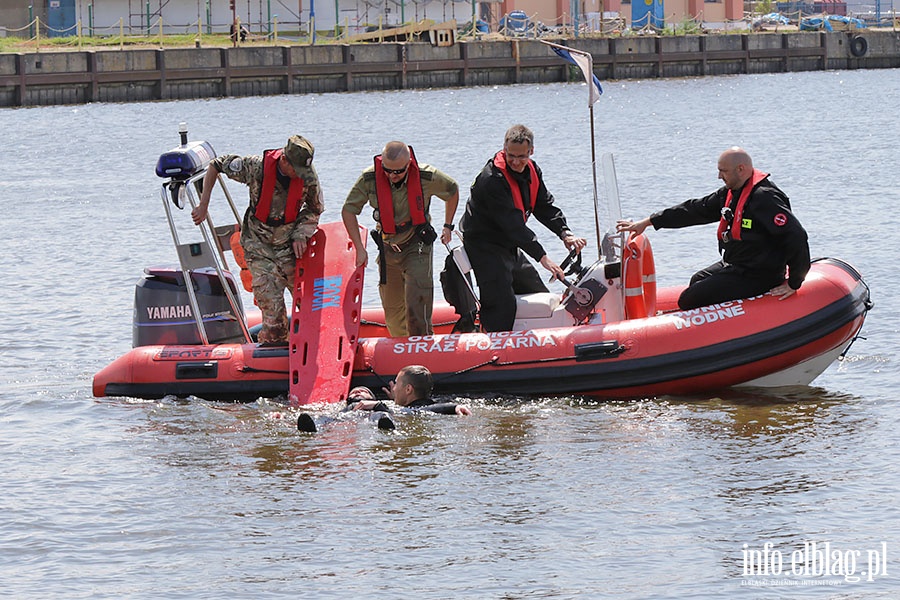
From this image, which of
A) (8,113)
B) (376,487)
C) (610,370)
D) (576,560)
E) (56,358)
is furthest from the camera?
(8,113)

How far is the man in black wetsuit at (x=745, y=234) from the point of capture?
24.3 feet

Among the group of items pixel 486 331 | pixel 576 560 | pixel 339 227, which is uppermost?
pixel 339 227

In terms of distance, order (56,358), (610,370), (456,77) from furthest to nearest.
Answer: (456,77)
(56,358)
(610,370)

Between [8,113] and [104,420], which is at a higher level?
[8,113]

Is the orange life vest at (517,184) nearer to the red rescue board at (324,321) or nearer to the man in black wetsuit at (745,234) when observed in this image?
the man in black wetsuit at (745,234)

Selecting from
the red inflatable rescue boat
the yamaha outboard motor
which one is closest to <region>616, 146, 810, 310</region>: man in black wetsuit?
the red inflatable rescue boat

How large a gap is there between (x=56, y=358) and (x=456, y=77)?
108ft

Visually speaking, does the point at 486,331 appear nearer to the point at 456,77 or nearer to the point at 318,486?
the point at 318,486

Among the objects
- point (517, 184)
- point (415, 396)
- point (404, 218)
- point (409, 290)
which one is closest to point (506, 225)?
point (517, 184)

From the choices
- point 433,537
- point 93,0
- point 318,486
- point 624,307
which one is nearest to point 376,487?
point 318,486

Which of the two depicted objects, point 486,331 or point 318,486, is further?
point 486,331

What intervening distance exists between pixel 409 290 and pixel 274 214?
88 cm

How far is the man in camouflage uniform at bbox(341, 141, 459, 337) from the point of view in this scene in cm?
775

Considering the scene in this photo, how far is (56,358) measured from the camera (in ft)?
33.0
